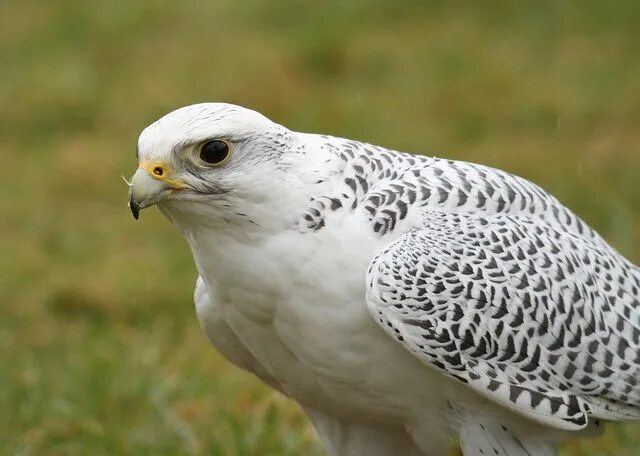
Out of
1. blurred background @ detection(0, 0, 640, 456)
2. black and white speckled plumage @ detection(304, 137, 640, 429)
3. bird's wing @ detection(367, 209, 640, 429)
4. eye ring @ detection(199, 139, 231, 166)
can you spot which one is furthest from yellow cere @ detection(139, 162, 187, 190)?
blurred background @ detection(0, 0, 640, 456)

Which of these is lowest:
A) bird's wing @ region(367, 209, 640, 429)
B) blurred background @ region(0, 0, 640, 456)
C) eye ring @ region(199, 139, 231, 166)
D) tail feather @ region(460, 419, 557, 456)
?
blurred background @ region(0, 0, 640, 456)

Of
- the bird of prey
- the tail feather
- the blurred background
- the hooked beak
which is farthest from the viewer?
the blurred background

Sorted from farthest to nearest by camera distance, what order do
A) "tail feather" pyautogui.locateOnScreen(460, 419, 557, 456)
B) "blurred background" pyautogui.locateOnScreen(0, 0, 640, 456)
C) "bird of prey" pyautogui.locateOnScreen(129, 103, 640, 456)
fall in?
"blurred background" pyautogui.locateOnScreen(0, 0, 640, 456), "tail feather" pyautogui.locateOnScreen(460, 419, 557, 456), "bird of prey" pyautogui.locateOnScreen(129, 103, 640, 456)

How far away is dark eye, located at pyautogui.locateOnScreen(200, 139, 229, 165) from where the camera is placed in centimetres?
380

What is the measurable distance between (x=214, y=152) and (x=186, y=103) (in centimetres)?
593

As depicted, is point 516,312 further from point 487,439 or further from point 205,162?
point 205,162

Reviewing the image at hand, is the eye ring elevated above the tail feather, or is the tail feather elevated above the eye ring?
the eye ring

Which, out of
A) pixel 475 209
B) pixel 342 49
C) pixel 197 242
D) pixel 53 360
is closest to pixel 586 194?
pixel 342 49

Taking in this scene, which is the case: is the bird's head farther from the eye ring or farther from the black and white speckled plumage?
the black and white speckled plumage

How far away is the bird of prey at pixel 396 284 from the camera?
3.82m

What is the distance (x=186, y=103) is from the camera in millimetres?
9656

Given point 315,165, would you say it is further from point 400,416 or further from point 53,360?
point 53,360

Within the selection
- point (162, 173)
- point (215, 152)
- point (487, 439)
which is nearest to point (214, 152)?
point (215, 152)

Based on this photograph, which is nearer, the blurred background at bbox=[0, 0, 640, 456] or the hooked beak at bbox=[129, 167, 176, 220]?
the hooked beak at bbox=[129, 167, 176, 220]
